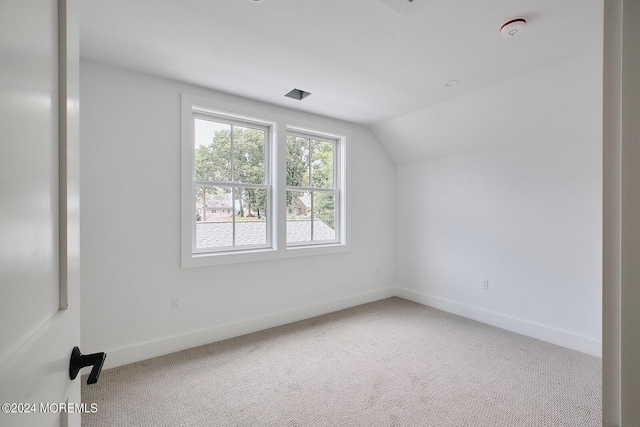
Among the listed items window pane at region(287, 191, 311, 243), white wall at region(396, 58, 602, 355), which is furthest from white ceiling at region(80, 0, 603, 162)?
window pane at region(287, 191, 311, 243)

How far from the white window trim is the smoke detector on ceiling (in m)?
2.13

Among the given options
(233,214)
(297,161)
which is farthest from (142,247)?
(297,161)

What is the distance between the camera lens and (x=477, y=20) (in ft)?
5.90

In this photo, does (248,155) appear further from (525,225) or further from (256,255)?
(525,225)

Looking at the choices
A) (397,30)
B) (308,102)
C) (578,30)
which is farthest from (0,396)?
(308,102)

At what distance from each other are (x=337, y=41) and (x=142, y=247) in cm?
229

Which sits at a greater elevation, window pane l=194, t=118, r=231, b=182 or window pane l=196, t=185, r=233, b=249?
window pane l=194, t=118, r=231, b=182

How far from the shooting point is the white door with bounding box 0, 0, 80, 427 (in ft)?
1.28

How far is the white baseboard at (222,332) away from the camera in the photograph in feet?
8.07

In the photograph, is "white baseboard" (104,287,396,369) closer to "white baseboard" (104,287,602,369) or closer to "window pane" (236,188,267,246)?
"white baseboard" (104,287,602,369)

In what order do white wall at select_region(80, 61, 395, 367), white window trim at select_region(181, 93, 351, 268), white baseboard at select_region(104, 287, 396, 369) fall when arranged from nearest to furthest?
white wall at select_region(80, 61, 395, 367) < white baseboard at select_region(104, 287, 396, 369) < white window trim at select_region(181, 93, 351, 268)

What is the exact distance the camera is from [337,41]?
6.68 feet

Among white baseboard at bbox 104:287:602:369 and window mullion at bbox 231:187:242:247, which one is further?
window mullion at bbox 231:187:242:247
